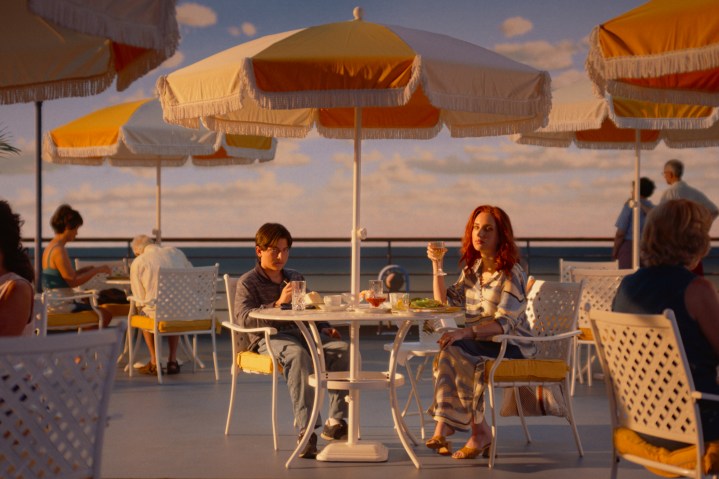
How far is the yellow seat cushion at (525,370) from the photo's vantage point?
4984mm

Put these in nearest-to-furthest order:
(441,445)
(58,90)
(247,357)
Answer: (58,90) < (441,445) < (247,357)

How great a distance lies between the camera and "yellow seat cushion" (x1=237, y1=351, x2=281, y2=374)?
17.6ft

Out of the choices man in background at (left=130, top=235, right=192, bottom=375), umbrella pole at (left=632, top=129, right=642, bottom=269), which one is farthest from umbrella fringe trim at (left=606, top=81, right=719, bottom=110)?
man in background at (left=130, top=235, right=192, bottom=375)

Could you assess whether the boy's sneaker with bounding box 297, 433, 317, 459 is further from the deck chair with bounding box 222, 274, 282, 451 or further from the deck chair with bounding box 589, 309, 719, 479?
the deck chair with bounding box 589, 309, 719, 479

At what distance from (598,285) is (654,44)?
319 cm

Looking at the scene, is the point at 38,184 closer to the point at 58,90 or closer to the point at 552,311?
the point at 58,90

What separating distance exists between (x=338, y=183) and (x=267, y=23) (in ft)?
18.2

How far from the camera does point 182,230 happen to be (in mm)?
19562

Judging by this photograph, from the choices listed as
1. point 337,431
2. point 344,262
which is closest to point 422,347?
point 337,431

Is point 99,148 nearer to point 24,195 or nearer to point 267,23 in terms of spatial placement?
point 267,23

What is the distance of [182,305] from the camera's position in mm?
7680

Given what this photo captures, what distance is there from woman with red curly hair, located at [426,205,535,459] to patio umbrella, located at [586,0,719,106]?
3.04ft

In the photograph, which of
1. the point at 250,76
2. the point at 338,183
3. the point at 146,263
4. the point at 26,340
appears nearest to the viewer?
the point at 26,340

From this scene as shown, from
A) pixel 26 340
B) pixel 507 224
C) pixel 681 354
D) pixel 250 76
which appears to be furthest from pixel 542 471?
pixel 26 340
